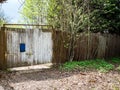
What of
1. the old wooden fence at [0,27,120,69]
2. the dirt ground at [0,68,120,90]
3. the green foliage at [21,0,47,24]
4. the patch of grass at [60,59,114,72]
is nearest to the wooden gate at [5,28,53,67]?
the old wooden fence at [0,27,120,69]

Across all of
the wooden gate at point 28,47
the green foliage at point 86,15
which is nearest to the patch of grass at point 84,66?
the wooden gate at point 28,47

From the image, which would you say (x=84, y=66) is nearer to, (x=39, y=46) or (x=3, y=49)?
(x=39, y=46)

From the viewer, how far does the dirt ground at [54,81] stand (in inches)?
262

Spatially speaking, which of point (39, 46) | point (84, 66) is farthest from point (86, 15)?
point (39, 46)

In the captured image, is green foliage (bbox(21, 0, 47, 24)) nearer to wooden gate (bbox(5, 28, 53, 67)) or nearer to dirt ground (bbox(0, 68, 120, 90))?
wooden gate (bbox(5, 28, 53, 67))

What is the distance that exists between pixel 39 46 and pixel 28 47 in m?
0.59

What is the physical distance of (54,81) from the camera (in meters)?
7.38

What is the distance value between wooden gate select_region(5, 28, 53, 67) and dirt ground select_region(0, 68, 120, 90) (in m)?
0.74

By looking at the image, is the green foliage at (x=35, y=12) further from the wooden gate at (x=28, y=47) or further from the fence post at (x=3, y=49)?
the fence post at (x=3, y=49)

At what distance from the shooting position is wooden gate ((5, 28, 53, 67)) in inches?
355

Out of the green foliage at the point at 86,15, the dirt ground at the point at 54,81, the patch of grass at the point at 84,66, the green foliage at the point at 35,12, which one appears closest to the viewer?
the dirt ground at the point at 54,81

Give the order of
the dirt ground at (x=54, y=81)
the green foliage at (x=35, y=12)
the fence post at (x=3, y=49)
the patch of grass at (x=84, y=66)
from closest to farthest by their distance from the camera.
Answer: the dirt ground at (x=54, y=81) < the fence post at (x=3, y=49) < the patch of grass at (x=84, y=66) < the green foliage at (x=35, y=12)

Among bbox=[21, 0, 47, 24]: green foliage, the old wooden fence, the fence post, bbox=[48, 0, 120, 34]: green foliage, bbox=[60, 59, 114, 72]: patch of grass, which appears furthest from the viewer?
bbox=[21, 0, 47, 24]: green foliage

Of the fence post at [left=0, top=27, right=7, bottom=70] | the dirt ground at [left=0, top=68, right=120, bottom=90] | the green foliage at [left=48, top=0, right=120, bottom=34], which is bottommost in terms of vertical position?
the dirt ground at [left=0, top=68, right=120, bottom=90]
